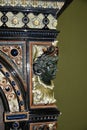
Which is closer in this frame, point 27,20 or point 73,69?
point 27,20

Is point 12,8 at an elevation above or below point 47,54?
above

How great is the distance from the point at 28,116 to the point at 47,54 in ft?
1.11

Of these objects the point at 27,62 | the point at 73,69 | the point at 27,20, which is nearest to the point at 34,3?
the point at 27,20

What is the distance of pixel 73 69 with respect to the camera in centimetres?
285

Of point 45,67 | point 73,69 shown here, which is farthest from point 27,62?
point 73,69

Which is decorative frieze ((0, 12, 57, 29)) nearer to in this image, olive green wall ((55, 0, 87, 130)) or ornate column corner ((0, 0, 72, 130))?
ornate column corner ((0, 0, 72, 130))

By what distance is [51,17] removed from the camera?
1.52 metres

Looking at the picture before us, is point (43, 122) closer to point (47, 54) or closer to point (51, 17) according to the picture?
point (47, 54)

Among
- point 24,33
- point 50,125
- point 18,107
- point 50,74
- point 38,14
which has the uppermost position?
point 38,14

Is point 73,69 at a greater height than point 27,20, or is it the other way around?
point 27,20

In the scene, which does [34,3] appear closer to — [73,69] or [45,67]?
[45,67]

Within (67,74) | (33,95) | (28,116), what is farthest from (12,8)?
(67,74)

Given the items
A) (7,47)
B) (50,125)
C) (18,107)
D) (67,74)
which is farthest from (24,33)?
(67,74)

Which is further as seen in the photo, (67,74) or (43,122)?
(67,74)
